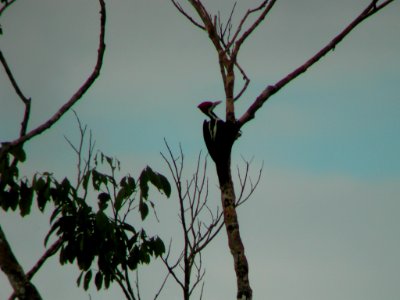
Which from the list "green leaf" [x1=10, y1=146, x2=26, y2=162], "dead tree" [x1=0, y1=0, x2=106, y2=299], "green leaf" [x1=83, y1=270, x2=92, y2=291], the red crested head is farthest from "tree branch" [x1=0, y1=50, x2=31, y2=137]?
the red crested head

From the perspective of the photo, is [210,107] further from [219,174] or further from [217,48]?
[219,174]

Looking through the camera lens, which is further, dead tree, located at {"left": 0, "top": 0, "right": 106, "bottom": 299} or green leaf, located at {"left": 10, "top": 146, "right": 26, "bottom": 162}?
green leaf, located at {"left": 10, "top": 146, "right": 26, "bottom": 162}

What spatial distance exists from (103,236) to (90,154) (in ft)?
2.96

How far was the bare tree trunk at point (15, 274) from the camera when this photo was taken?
3.29 metres

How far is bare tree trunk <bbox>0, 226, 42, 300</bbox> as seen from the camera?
3.29 metres

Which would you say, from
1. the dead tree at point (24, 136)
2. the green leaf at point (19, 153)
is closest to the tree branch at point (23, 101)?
the dead tree at point (24, 136)

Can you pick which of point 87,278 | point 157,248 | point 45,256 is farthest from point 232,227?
point 45,256

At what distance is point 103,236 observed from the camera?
4566 mm

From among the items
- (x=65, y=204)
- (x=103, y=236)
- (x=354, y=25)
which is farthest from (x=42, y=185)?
(x=354, y=25)

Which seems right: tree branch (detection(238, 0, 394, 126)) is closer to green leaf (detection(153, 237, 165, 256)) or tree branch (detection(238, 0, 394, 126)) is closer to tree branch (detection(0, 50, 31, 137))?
green leaf (detection(153, 237, 165, 256))

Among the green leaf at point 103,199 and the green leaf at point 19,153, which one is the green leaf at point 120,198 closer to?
the green leaf at point 103,199

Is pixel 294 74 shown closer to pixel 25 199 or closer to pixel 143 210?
pixel 143 210

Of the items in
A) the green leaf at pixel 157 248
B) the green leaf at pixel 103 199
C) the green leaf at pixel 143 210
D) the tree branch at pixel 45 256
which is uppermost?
the green leaf at pixel 103 199

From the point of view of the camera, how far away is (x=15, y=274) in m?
3.32
